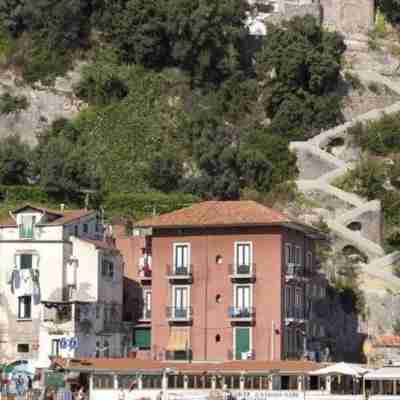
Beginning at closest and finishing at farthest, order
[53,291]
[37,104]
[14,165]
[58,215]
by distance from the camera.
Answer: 1. [53,291]
2. [58,215]
3. [14,165]
4. [37,104]

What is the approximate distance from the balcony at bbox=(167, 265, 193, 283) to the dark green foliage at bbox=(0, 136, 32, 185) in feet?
66.2

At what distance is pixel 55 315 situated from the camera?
10644cm

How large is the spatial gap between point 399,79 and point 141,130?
22.0 metres

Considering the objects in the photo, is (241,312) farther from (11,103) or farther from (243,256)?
(11,103)

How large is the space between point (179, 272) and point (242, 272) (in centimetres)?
339

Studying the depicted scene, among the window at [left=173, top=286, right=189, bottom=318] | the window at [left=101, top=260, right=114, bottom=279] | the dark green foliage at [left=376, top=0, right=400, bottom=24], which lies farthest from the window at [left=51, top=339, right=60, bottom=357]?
the dark green foliage at [left=376, top=0, right=400, bottom=24]

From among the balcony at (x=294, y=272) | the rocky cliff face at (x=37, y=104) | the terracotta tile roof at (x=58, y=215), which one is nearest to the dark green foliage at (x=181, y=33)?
the rocky cliff face at (x=37, y=104)

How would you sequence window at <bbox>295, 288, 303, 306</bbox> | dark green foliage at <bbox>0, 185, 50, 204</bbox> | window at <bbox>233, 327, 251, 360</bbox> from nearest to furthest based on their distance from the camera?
window at <bbox>233, 327, 251, 360</bbox> < window at <bbox>295, 288, 303, 306</bbox> < dark green foliage at <bbox>0, 185, 50, 204</bbox>

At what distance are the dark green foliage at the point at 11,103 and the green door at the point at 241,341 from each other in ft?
114

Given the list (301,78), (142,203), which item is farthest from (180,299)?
(301,78)

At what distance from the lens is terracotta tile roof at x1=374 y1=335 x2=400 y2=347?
10731cm

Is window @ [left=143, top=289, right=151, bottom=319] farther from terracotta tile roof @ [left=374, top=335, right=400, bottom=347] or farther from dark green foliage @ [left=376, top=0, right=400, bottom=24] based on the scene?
dark green foliage @ [left=376, top=0, right=400, bottom=24]

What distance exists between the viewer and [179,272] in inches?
4205

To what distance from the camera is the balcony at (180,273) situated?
350 feet
